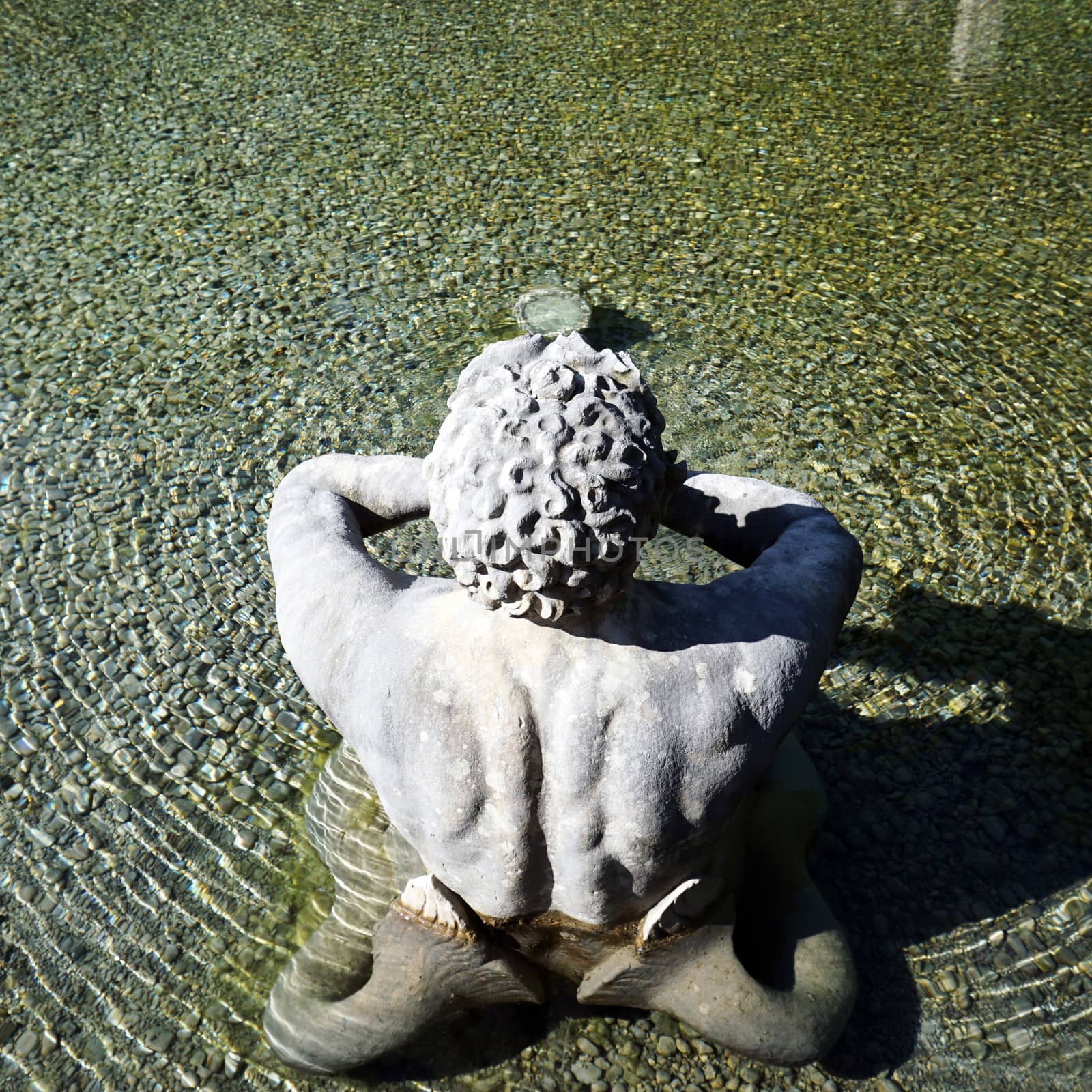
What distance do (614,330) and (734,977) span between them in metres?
4.03

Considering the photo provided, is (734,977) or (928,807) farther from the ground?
(734,977)

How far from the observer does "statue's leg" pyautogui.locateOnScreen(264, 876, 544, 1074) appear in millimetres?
2748

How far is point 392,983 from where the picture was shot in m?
2.88

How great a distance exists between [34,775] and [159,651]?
0.65 m

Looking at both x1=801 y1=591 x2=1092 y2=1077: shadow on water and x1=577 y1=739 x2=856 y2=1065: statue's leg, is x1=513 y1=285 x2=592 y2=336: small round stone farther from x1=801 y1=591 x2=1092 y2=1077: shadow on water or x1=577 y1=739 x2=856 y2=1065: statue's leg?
x1=577 y1=739 x2=856 y2=1065: statue's leg

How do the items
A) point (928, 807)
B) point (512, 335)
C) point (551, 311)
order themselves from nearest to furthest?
point (928, 807) → point (512, 335) → point (551, 311)

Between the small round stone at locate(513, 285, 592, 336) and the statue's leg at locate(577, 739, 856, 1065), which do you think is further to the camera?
the small round stone at locate(513, 285, 592, 336)

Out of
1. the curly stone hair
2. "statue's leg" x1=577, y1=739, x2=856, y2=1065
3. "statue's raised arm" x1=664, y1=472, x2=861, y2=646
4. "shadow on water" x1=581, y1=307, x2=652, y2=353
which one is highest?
the curly stone hair

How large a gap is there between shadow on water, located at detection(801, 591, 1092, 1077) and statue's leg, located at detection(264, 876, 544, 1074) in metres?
1.11

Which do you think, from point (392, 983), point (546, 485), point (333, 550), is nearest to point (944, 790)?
point (392, 983)

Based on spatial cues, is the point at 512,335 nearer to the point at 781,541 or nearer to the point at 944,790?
the point at 944,790

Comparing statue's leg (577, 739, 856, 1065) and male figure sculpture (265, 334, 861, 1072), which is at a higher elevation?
male figure sculpture (265, 334, 861, 1072)

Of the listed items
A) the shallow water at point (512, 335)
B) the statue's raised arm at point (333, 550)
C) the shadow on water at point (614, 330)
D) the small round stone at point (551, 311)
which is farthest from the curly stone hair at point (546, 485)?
the small round stone at point (551, 311)

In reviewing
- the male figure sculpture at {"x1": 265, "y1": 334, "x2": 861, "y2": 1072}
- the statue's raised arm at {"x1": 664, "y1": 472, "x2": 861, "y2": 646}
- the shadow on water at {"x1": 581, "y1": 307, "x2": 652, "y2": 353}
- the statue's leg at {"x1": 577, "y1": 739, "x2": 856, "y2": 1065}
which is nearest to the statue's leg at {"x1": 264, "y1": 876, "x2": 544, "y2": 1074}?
the male figure sculpture at {"x1": 265, "y1": 334, "x2": 861, "y2": 1072}
